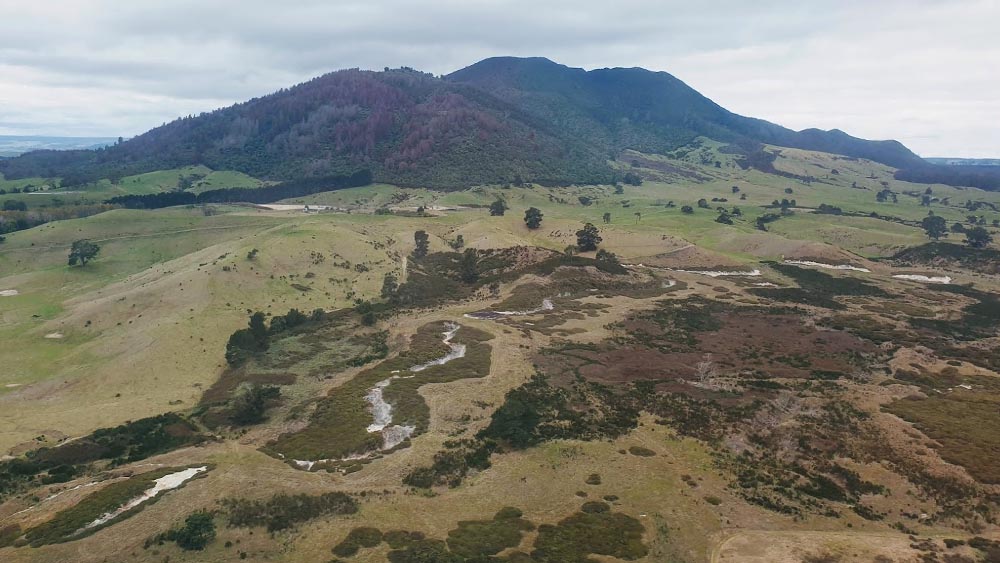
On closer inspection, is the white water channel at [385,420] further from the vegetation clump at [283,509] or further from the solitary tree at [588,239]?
the solitary tree at [588,239]

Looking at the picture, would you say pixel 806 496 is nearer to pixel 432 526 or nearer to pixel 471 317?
pixel 432 526

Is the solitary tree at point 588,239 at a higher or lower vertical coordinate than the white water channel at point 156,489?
higher

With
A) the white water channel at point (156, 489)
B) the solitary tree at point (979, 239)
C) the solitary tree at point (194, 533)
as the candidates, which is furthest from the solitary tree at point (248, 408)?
the solitary tree at point (979, 239)

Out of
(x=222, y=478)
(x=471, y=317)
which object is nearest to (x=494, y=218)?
(x=471, y=317)

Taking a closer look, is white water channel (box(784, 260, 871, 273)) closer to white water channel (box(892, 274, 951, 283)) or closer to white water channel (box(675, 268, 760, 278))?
white water channel (box(892, 274, 951, 283))

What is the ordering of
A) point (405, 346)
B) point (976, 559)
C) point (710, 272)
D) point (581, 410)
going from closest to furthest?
point (976, 559) → point (581, 410) → point (405, 346) → point (710, 272)

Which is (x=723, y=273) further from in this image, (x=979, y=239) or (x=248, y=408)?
(x=248, y=408)
